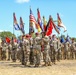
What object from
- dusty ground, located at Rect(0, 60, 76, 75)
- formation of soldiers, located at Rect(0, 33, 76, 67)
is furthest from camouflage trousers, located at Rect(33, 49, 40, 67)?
dusty ground, located at Rect(0, 60, 76, 75)

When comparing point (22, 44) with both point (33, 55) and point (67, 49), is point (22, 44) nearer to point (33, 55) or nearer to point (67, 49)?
point (33, 55)

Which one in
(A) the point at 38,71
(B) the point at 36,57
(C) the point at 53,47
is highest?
(C) the point at 53,47

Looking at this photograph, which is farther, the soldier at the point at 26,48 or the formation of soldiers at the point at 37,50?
the soldier at the point at 26,48

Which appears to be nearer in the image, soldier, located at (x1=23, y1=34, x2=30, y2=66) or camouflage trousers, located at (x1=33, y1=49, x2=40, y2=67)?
camouflage trousers, located at (x1=33, y1=49, x2=40, y2=67)

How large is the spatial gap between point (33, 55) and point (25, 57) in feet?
4.35

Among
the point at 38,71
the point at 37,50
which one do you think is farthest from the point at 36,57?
the point at 38,71

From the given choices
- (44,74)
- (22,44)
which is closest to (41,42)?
(22,44)

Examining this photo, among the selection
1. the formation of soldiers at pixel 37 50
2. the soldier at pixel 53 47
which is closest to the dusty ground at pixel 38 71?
the formation of soldiers at pixel 37 50

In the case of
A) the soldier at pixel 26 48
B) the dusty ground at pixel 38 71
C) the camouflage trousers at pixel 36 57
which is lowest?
the dusty ground at pixel 38 71

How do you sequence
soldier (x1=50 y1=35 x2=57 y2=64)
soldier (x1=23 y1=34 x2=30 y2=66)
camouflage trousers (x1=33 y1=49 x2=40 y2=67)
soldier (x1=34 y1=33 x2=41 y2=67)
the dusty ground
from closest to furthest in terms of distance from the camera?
the dusty ground → soldier (x1=34 y1=33 x2=41 y2=67) → camouflage trousers (x1=33 y1=49 x2=40 y2=67) → soldier (x1=23 y1=34 x2=30 y2=66) → soldier (x1=50 y1=35 x2=57 y2=64)

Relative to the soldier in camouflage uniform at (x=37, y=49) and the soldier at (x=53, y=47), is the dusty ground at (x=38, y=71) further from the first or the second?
the soldier at (x=53, y=47)

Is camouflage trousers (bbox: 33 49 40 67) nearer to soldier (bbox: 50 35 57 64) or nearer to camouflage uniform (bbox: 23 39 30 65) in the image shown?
camouflage uniform (bbox: 23 39 30 65)

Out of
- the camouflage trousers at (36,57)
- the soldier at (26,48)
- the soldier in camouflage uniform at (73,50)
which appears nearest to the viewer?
the camouflage trousers at (36,57)

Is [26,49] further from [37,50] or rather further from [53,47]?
[53,47]
